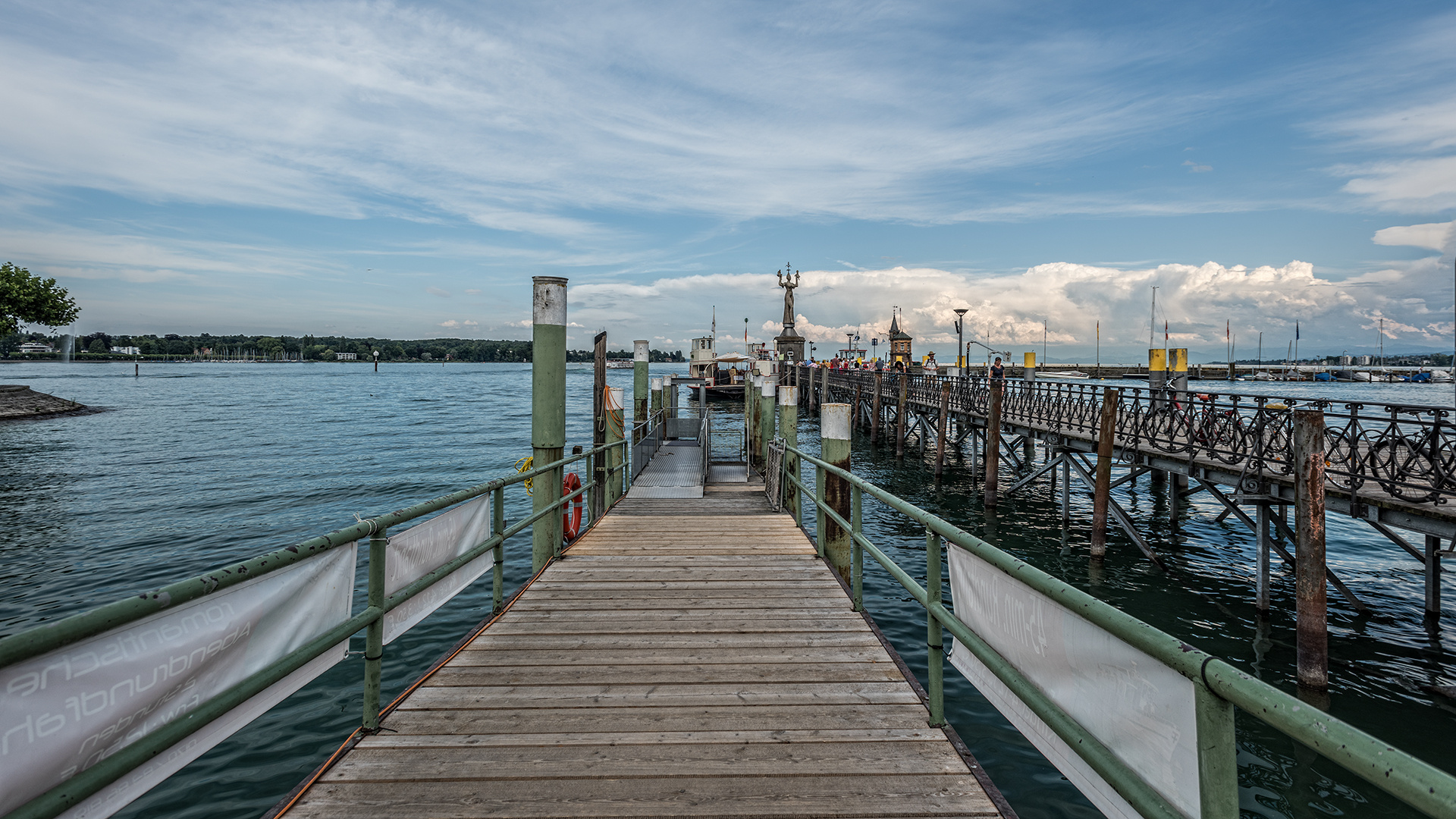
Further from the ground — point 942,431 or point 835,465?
point 835,465

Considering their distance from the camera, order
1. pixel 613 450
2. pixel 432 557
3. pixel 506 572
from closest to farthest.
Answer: pixel 432 557
pixel 613 450
pixel 506 572

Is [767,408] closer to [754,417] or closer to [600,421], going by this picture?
[754,417]

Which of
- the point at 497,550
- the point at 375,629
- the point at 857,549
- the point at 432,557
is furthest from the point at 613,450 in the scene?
the point at 375,629

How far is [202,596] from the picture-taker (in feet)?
7.20

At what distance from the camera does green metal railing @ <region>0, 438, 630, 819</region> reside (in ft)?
5.55

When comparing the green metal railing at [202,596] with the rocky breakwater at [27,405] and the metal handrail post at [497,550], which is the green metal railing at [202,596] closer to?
the metal handrail post at [497,550]

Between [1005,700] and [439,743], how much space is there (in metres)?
2.53

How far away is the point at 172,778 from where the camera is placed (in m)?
6.01

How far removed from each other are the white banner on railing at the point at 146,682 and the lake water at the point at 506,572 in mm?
4344

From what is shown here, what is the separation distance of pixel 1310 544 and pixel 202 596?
954cm

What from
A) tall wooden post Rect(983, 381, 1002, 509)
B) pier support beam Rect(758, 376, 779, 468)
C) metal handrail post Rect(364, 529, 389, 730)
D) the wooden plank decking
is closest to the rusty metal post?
tall wooden post Rect(983, 381, 1002, 509)

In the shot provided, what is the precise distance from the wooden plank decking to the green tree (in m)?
48.8

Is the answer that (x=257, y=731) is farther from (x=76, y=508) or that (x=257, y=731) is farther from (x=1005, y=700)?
(x=76, y=508)

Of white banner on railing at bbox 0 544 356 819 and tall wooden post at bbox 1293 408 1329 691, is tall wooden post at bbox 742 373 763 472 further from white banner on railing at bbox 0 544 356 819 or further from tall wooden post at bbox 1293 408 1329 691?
white banner on railing at bbox 0 544 356 819
